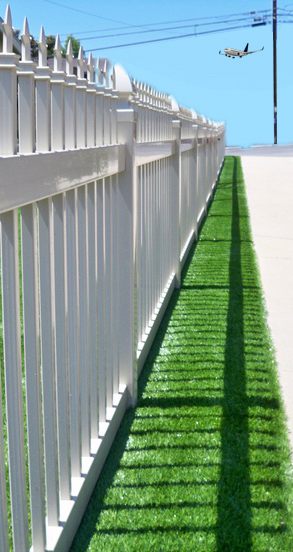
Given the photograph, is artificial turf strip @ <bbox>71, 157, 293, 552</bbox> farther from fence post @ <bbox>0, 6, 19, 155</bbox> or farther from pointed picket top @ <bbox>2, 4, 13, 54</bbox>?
pointed picket top @ <bbox>2, 4, 13, 54</bbox>

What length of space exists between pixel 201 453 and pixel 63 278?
152 centimetres

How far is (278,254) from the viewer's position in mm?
10180

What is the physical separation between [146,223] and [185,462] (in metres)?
2.06

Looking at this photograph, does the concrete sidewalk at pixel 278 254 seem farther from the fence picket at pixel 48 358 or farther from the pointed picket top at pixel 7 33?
the pointed picket top at pixel 7 33

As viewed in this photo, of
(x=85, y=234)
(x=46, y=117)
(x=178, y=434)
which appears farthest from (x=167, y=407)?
(x=46, y=117)

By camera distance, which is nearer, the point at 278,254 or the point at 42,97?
the point at 42,97

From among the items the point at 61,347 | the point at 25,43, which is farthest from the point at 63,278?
the point at 25,43

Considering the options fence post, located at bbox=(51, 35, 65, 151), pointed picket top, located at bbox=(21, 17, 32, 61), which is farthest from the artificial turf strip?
pointed picket top, located at bbox=(21, 17, 32, 61)

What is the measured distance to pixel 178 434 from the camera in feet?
13.8

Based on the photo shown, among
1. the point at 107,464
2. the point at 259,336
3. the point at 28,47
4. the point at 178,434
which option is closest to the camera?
the point at 28,47

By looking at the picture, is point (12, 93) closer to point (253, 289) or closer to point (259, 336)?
point (259, 336)

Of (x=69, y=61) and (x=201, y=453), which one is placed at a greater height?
(x=69, y=61)

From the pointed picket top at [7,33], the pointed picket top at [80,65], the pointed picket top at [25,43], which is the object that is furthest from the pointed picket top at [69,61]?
the pointed picket top at [7,33]

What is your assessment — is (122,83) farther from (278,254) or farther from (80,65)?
(278,254)
